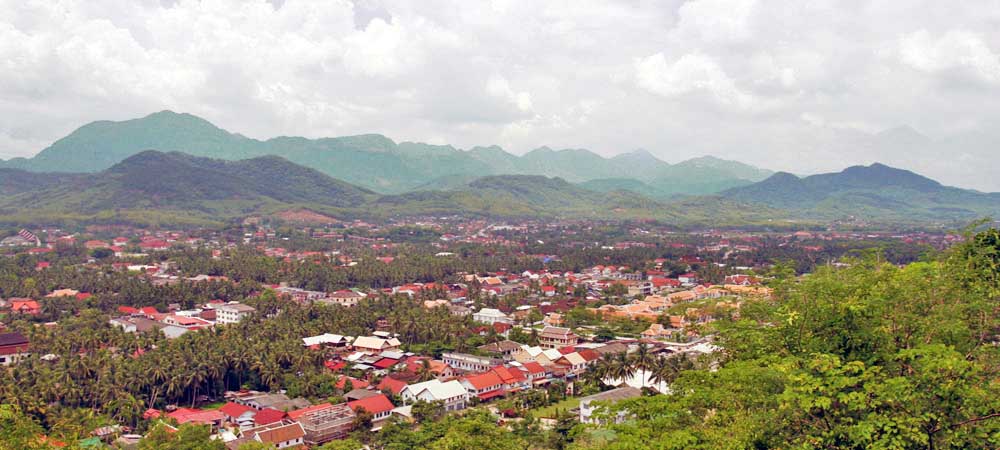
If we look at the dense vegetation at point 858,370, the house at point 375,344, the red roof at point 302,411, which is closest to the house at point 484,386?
the red roof at point 302,411

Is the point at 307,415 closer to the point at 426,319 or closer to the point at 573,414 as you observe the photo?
the point at 573,414

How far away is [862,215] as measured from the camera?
186500mm

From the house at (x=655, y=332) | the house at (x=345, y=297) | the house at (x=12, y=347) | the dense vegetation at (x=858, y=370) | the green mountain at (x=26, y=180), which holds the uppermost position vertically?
the green mountain at (x=26, y=180)

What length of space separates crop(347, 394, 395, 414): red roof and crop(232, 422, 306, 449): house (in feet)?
9.57

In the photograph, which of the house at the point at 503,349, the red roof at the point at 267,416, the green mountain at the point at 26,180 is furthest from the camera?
the green mountain at the point at 26,180

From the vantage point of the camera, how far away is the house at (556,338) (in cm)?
4166

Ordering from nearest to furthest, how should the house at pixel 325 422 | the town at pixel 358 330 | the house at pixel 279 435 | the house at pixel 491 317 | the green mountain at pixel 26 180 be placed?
the house at pixel 279 435
the house at pixel 325 422
the town at pixel 358 330
the house at pixel 491 317
the green mountain at pixel 26 180

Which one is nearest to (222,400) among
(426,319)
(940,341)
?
(426,319)

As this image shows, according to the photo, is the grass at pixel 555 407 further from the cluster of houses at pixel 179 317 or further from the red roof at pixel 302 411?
the cluster of houses at pixel 179 317

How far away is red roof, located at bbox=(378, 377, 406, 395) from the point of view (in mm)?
30922

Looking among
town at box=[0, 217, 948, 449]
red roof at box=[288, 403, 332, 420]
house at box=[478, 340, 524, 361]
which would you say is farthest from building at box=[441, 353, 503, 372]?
red roof at box=[288, 403, 332, 420]

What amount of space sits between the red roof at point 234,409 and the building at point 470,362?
12.0 m

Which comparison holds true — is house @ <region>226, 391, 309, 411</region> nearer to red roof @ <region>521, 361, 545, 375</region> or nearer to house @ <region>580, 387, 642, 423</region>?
red roof @ <region>521, 361, 545, 375</region>

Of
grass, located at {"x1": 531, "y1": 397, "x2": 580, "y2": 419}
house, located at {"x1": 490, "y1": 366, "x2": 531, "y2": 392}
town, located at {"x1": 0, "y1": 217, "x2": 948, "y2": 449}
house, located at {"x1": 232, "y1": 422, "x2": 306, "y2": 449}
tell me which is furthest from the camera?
house, located at {"x1": 490, "y1": 366, "x2": 531, "y2": 392}
